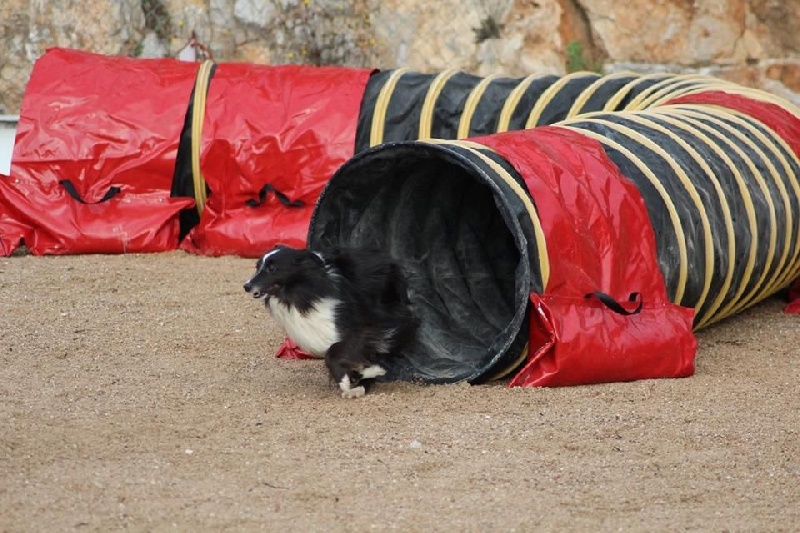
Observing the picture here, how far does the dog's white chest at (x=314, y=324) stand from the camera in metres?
5.91

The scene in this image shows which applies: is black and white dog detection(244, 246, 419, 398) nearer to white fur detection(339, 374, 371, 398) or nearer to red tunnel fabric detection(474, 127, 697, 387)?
white fur detection(339, 374, 371, 398)

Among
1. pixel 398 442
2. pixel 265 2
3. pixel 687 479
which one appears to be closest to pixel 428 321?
pixel 398 442

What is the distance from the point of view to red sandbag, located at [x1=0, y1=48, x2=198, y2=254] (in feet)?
30.8

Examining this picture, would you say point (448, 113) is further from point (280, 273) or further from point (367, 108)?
point (280, 273)

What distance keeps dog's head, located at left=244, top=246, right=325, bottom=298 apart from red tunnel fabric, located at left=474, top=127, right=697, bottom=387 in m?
1.08

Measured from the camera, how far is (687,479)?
467 cm

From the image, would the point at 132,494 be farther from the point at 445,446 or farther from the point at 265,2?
the point at 265,2

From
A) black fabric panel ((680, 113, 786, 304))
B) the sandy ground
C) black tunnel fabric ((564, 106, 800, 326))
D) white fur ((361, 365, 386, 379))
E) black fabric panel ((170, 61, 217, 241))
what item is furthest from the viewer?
black fabric panel ((170, 61, 217, 241))

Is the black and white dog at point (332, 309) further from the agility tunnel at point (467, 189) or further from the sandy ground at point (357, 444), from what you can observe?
the agility tunnel at point (467, 189)

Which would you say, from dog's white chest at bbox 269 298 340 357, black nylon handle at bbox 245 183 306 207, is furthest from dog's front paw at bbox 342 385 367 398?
black nylon handle at bbox 245 183 306 207

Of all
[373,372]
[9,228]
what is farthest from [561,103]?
[9,228]

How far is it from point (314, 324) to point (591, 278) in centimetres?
134

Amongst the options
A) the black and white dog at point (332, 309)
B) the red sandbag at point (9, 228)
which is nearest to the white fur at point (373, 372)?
the black and white dog at point (332, 309)

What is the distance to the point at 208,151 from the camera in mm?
9453
